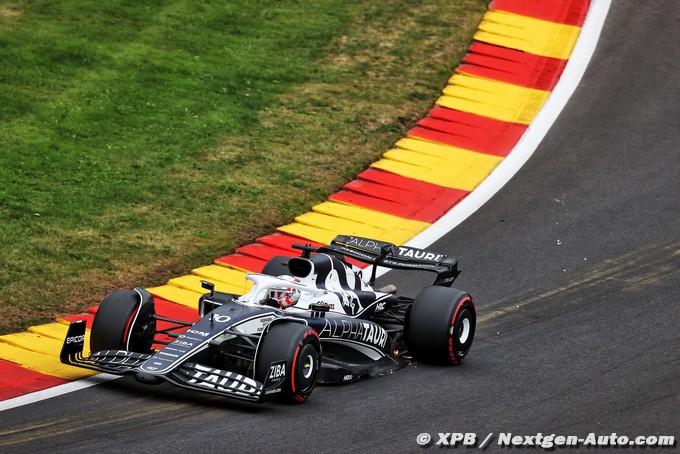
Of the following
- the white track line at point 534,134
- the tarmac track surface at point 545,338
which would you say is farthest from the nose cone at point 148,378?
the white track line at point 534,134

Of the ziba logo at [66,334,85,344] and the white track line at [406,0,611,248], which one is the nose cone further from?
the white track line at [406,0,611,248]

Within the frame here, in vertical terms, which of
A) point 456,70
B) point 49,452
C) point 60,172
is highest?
point 456,70

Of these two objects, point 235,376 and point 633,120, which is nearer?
point 235,376

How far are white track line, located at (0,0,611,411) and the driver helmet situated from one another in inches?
59.1

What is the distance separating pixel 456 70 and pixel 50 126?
6431 millimetres

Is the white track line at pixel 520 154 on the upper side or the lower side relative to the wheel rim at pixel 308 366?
upper

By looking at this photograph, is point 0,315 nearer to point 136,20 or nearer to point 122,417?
point 122,417

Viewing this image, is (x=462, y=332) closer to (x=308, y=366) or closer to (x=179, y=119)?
(x=308, y=366)

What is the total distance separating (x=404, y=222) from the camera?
45.6ft

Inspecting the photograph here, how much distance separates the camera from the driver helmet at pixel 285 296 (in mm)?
9852

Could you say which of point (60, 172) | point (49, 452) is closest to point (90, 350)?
point (49, 452)

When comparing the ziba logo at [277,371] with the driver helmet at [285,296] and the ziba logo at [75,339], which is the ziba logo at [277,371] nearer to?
the driver helmet at [285,296]

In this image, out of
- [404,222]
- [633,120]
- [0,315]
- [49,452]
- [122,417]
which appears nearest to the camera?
[49,452]

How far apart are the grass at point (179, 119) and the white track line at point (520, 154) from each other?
1.61 meters
